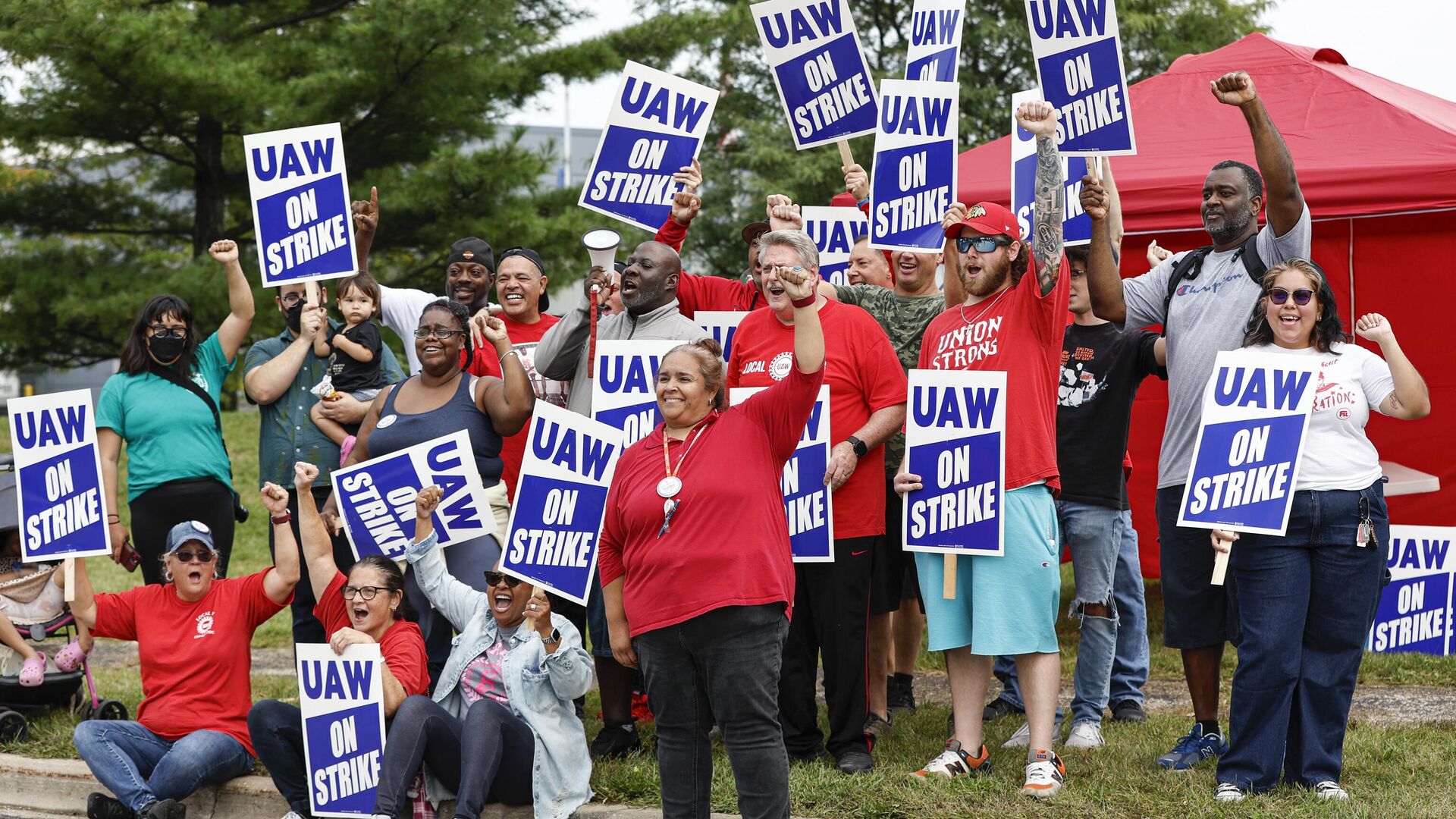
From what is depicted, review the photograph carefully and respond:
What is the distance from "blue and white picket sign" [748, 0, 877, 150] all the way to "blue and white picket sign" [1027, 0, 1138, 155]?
154cm

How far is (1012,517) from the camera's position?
5.82 metres

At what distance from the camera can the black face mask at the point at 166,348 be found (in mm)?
7469

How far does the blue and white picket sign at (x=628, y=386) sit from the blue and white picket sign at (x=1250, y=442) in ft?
7.05

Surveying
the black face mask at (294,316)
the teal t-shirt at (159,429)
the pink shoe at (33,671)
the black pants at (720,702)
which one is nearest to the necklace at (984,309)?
the black pants at (720,702)

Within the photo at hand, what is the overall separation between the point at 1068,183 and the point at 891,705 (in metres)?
2.60

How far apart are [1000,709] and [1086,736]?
2.55 ft

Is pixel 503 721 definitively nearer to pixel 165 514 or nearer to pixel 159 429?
pixel 165 514

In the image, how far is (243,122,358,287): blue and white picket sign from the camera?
7434 millimetres

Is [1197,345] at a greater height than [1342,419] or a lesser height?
greater

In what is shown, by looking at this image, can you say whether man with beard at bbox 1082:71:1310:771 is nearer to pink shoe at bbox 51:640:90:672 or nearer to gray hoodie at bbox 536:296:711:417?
gray hoodie at bbox 536:296:711:417

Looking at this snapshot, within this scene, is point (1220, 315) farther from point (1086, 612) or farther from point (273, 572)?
point (273, 572)

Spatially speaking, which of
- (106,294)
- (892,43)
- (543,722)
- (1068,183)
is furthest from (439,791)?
(892,43)

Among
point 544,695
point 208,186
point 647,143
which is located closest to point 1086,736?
point 544,695

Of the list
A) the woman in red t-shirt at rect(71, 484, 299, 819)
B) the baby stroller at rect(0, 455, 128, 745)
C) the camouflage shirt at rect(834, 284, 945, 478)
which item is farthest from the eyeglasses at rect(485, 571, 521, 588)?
the baby stroller at rect(0, 455, 128, 745)
